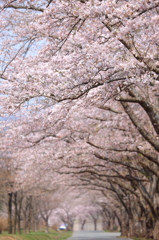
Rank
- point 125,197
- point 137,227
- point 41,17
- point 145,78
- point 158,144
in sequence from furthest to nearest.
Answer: point 125,197, point 137,227, point 158,144, point 41,17, point 145,78

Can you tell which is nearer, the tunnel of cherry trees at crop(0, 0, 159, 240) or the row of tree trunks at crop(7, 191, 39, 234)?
the tunnel of cherry trees at crop(0, 0, 159, 240)

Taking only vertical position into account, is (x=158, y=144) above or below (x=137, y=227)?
above

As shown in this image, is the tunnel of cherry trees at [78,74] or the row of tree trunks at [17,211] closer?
the tunnel of cherry trees at [78,74]

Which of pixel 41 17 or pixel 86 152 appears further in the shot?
pixel 86 152

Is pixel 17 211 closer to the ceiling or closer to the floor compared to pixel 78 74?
closer to the floor

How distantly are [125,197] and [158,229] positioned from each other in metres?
10.9

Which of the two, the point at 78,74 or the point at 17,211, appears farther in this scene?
the point at 17,211

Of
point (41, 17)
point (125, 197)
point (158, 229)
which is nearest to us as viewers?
point (41, 17)

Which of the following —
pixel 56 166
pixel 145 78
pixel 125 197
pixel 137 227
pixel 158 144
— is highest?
pixel 145 78

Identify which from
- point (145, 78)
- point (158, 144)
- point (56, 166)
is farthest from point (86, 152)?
point (145, 78)

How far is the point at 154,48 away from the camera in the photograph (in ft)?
31.5

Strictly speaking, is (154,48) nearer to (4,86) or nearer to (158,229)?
(4,86)

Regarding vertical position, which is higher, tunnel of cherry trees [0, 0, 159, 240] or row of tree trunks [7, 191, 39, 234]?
tunnel of cherry trees [0, 0, 159, 240]

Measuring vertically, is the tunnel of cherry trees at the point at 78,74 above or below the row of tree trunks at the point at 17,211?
above
